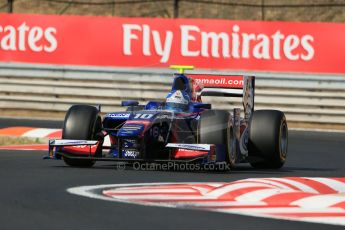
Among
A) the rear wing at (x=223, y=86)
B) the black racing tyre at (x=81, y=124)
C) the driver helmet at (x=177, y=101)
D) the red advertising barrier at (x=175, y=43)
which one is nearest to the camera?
the black racing tyre at (x=81, y=124)

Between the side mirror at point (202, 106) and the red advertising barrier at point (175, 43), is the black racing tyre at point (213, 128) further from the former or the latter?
the red advertising barrier at point (175, 43)

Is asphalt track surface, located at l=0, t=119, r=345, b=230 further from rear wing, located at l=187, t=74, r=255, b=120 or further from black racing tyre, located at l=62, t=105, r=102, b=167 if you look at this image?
rear wing, located at l=187, t=74, r=255, b=120

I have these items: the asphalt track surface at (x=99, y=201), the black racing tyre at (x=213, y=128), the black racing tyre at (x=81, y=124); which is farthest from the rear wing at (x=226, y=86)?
the black racing tyre at (x=81, y=124)

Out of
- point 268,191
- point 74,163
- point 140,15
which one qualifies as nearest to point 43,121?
point 140,15

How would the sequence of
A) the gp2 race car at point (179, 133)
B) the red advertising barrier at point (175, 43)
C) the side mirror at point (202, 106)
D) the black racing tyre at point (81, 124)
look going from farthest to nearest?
the red advertising barrier at point (175, 43) → the side mirror at point (202, 106) → the black racing tyre at point (81, 124) → the gp2 race car at point (179, 133)

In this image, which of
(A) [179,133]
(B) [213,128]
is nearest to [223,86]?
(A) [179,133]

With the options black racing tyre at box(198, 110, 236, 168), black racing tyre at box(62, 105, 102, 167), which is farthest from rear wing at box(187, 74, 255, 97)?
black racing tyre at box(62, 105, 102, 167)

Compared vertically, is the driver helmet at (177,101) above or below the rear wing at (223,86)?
below

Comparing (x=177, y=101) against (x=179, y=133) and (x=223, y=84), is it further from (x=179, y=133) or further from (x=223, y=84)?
(x=223, y=84)

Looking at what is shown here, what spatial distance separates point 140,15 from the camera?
1064 inches

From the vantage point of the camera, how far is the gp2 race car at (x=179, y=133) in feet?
41.4

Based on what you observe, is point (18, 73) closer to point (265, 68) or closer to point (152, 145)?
point (265, 68)

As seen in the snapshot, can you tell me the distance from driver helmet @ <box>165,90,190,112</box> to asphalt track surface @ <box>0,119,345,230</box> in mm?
1052

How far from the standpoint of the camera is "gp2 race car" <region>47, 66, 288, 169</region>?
1262 centimetres
